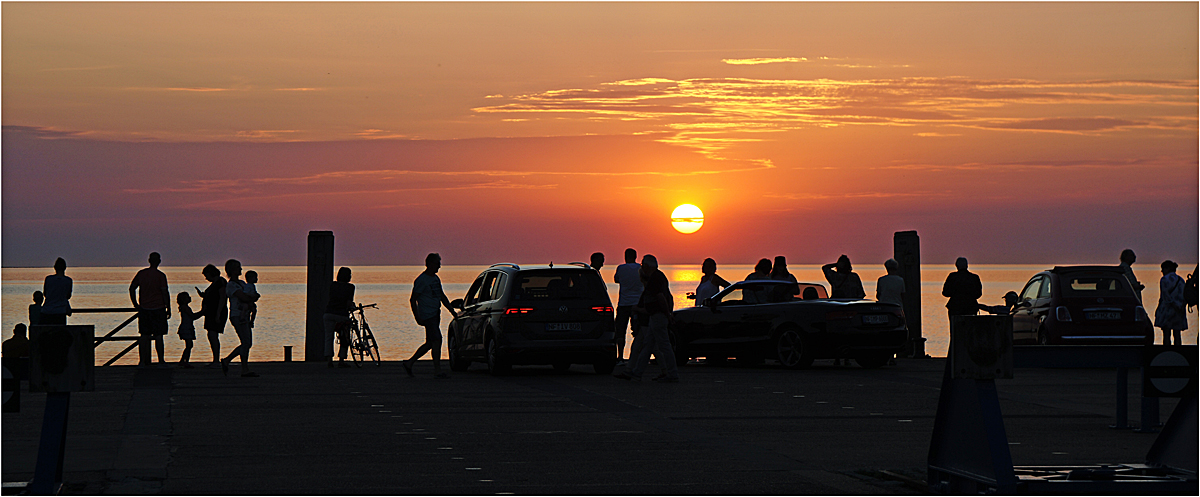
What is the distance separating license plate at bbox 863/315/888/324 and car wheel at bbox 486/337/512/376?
5.18 metres

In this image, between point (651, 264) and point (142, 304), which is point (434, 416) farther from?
point (142, 304)

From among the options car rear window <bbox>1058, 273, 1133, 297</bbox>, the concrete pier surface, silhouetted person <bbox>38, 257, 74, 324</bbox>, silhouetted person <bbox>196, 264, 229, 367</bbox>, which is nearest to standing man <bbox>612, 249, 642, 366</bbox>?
the concrete pier surface

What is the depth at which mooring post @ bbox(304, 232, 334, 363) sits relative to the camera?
24047 mm

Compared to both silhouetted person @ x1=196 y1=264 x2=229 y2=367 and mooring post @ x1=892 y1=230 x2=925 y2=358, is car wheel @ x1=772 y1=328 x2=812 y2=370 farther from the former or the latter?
silhouetted person @ x1=196 y1=264 x2=229 y2=367

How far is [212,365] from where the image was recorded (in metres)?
22.3

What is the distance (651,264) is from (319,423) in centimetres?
659

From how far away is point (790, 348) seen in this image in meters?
21.1

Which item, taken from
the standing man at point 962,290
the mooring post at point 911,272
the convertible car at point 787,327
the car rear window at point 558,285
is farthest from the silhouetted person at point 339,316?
the mooring post at point 911,272

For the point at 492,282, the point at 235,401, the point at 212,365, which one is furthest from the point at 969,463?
the point at 212,365

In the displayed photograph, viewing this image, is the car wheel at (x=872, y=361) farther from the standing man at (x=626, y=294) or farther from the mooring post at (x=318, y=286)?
the mooring post at (x=318, y=286)

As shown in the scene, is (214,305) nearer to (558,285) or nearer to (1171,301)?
(558,285)

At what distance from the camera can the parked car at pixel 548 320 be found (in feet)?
64.6

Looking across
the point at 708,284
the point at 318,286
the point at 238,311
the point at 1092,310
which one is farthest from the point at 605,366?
the point at 1092,310

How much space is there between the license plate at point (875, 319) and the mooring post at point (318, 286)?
893cm
